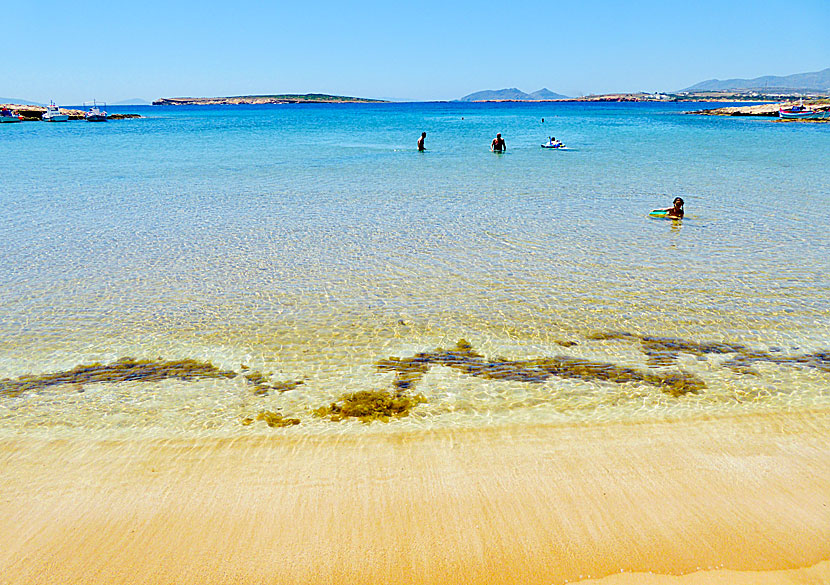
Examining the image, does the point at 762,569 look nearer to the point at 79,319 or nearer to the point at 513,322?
the point at 513,322

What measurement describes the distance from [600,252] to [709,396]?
7.24m

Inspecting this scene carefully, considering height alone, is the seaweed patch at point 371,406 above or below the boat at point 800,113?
below

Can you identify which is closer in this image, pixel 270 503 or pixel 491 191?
pixel 270 503

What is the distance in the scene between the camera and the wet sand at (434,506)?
16.0 feet

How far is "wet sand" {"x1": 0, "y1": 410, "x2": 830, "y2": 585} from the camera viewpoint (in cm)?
486

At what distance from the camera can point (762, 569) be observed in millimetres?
4766

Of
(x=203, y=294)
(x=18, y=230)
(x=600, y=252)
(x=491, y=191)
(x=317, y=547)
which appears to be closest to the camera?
(x=317, y=547)

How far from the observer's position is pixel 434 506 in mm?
5586

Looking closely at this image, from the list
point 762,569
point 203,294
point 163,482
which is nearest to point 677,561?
point 762,569

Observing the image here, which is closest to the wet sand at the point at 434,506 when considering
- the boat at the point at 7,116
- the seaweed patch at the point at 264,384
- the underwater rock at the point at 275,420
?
the underwater rock at the point at 275,420

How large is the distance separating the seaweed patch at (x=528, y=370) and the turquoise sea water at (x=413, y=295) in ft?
0.33

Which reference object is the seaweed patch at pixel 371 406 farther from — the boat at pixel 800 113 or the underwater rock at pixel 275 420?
the boat at pixel 800 113

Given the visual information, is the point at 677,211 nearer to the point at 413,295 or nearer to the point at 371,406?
the point at 413,295

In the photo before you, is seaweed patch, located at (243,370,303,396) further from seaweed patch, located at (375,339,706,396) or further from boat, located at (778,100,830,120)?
boat, located at (778,100,830,120)
